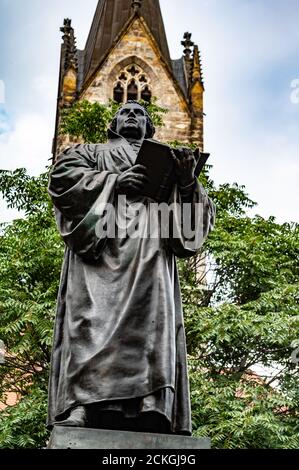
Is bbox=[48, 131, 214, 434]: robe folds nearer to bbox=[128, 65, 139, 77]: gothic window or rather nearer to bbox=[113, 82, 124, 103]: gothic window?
bbox=[113, 82, 124, 103]: gothic window

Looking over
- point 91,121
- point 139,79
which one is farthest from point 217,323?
point 139,79

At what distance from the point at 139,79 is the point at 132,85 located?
67 cm

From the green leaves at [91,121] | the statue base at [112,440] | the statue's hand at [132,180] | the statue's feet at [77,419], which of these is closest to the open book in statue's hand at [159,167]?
the statue's hand at [132,180]

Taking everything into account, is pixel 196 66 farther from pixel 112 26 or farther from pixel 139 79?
pixel 112 26

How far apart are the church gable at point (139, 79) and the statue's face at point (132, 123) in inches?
1100

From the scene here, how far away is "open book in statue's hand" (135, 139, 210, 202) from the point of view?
4148mm

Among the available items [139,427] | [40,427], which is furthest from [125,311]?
[40,427]

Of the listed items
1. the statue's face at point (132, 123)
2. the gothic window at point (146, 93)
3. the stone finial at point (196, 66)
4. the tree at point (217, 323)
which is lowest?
the statue's face at point (132, 123)

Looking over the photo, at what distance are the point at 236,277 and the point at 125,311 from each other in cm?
1157

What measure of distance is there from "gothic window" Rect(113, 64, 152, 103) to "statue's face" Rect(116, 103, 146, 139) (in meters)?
Result: 28.7

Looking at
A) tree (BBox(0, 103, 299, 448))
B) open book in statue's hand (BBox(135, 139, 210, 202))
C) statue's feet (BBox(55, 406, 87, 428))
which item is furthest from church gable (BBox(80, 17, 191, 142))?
statue's feet (BBox(55, 406, 87, 428))

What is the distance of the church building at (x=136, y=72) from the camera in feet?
109

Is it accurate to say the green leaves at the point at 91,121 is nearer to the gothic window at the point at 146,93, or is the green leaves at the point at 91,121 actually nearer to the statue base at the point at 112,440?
the statue base at the point at 112,440

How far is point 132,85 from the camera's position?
34125mm
